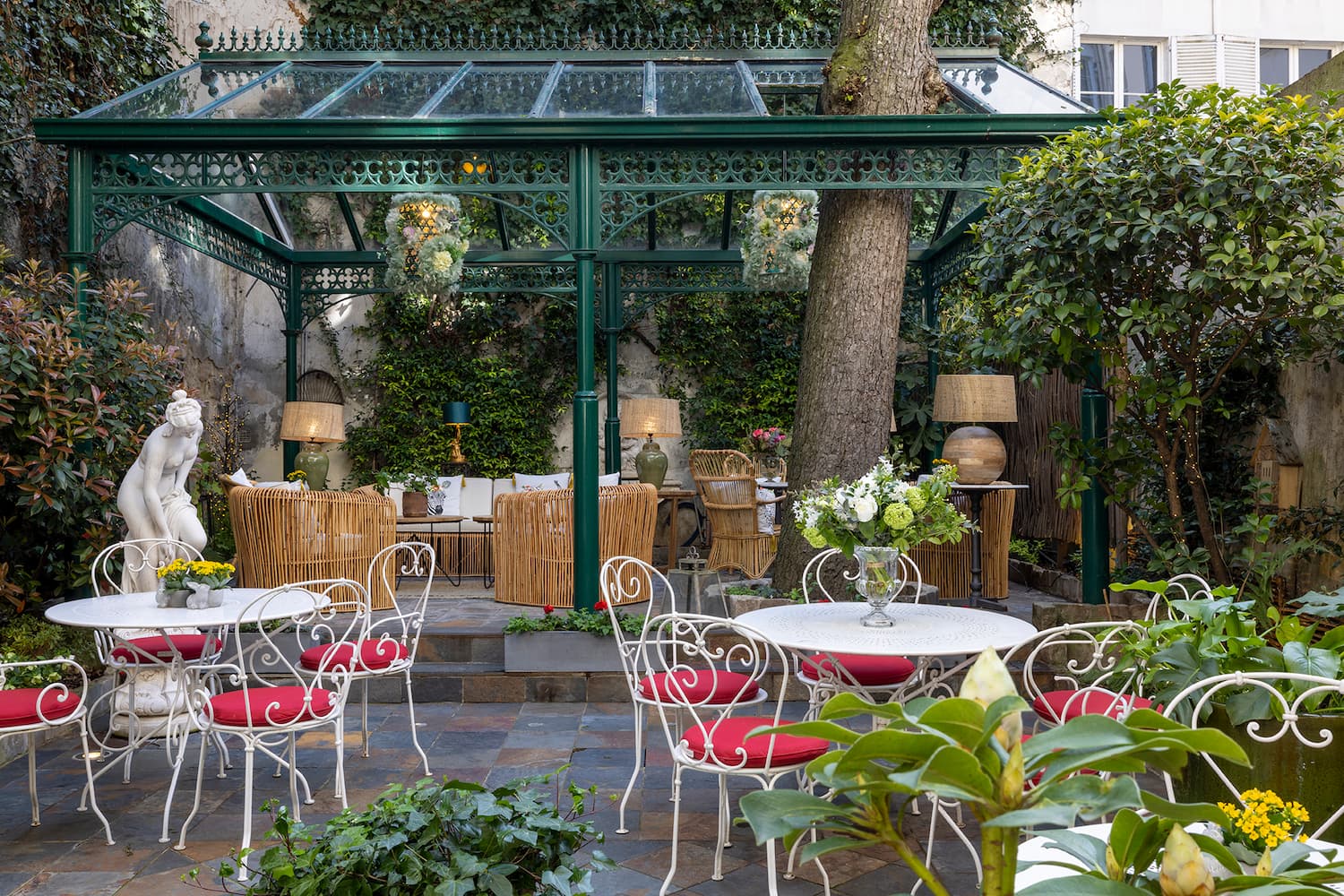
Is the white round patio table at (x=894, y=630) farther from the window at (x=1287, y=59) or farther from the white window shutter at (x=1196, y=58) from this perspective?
the window at (x=1287, y=59)

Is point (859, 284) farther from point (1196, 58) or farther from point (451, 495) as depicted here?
point (1196, 58)

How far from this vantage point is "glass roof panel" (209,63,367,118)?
6179mm

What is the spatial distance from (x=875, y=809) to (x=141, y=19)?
907 cm

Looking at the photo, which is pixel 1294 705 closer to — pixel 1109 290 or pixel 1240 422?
pixel 1109 290

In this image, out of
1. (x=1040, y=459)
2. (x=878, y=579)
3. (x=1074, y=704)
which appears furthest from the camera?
(x=1040, y=459)

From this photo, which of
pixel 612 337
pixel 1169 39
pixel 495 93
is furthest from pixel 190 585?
pixel 1169 39

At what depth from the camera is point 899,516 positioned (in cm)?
355

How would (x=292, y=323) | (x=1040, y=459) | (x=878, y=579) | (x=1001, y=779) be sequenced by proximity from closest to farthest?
(x=1001, y=779), (x=878, y=579), (x=1040, y=459), (x=292, y=323)

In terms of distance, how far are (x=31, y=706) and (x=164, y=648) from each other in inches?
41.9

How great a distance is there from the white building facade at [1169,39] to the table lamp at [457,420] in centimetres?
717

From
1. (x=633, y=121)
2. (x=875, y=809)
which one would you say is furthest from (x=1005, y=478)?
(x=875, y=809)

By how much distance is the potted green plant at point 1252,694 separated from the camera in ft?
7.32

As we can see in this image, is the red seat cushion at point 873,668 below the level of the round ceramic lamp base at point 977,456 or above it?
below

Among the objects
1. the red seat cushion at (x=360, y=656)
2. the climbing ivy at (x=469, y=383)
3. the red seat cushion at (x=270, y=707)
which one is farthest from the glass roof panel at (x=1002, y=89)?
the climbing ivy at (x=469, y=383)
